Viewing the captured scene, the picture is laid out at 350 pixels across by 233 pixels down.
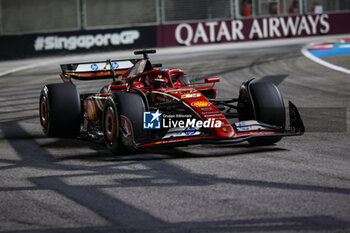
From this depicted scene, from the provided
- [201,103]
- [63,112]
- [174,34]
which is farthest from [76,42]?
[201,103]

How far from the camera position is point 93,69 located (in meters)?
10.5

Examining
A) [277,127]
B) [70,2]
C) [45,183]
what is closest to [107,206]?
[45,183]

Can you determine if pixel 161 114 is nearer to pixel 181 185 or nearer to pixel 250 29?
pixel 181 185

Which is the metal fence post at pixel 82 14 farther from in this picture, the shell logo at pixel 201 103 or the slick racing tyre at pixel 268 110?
the shell logo at pixel 201 103

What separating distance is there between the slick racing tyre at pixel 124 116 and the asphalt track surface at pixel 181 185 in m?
0.19

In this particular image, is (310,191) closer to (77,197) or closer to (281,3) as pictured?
(77,197)

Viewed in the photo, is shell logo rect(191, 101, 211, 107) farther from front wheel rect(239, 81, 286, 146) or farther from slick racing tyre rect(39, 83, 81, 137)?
slick racing tyre rect(39, 83, 81, 137)

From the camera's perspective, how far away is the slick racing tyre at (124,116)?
7700mm

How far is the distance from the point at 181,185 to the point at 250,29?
26.9 meters

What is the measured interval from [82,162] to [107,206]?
7.20 feet

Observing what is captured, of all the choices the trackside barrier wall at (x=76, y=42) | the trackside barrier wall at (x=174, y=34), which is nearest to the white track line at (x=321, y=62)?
the trackside barrier wall at (x=174, y=34)

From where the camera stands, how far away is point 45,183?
256 inches

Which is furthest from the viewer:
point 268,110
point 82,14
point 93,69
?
point 82,14

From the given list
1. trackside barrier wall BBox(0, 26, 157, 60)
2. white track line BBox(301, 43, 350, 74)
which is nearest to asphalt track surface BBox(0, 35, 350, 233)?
white track line BBox(301, 43, 350, 74)
